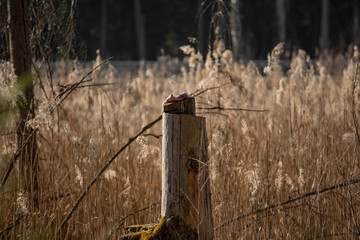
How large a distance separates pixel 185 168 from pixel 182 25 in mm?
22934

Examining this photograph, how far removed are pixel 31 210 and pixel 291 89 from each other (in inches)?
82.9

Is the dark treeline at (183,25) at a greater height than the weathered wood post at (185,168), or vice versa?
the dark treeline at (183,25)

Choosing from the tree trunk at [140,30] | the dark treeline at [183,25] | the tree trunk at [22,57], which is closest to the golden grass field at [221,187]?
the tree trunk at [22,57]

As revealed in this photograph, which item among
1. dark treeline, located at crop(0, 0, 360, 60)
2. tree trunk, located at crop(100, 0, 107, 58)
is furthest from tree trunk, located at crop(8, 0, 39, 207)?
tree trunk, located at crop(100, 0, 107, 58)

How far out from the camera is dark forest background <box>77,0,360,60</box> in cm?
2139

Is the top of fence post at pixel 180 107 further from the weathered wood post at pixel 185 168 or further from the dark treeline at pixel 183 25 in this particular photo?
the dark treeline at pixel 183 25

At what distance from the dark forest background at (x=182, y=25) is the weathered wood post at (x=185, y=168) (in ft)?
56.3

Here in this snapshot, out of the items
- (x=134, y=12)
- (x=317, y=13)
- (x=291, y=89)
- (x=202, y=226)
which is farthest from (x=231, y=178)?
(x=134, y=12)

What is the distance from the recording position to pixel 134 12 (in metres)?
26.1

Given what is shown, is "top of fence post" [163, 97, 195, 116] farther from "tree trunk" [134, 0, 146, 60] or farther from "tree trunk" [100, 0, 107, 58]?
"tree trunk" [100, 0, 107, 58]

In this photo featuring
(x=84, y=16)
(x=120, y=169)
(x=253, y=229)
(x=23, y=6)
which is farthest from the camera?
(x=84, y=16)

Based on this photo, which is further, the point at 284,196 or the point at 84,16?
the point at 84,16

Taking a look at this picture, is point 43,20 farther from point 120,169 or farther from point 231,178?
point 231,178

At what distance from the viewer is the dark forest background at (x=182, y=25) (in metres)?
21.4
